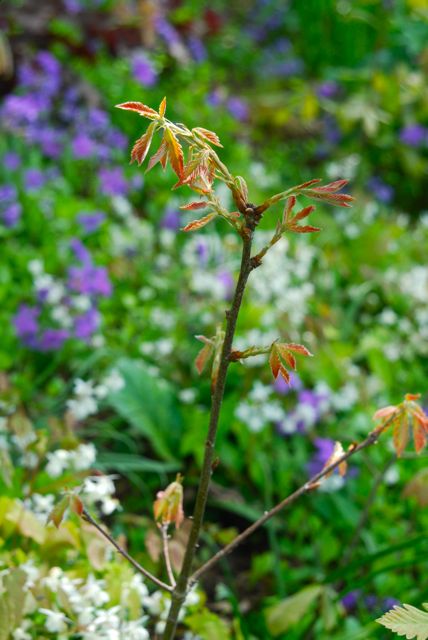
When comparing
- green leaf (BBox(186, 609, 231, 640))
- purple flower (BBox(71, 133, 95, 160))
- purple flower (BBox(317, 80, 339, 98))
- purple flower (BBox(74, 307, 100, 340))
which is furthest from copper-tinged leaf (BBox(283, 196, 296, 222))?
purple flower (BBox(317, 80, 339, 98))

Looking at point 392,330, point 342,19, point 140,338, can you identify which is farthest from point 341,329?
point 342,19

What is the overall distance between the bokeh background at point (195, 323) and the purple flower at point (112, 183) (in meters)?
0.01

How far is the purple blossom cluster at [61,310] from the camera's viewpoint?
7.77ft

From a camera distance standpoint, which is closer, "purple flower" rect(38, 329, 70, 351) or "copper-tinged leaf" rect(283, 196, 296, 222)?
"copper-tinged leaf" rect(283, 196, 296, 222)

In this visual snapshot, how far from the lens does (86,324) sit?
94.0 inches

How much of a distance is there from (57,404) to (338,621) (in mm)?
927

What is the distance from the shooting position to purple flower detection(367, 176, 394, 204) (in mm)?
4262

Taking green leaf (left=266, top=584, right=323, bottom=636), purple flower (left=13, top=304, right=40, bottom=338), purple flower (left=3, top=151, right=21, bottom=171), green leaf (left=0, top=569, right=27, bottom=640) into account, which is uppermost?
purple flower (left=3, top=151, right=21, bottom=171)

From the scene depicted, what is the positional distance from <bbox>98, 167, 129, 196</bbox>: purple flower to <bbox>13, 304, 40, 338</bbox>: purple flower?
3.55 feet

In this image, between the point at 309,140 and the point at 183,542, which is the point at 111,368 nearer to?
the point at 183,542

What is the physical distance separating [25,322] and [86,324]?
0.17 meters

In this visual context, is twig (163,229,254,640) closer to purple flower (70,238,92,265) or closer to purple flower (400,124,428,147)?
purple flower (70,238,92,265)

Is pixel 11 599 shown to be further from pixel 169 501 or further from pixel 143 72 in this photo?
pixel 143 72

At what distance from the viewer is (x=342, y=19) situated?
481 centimetres
